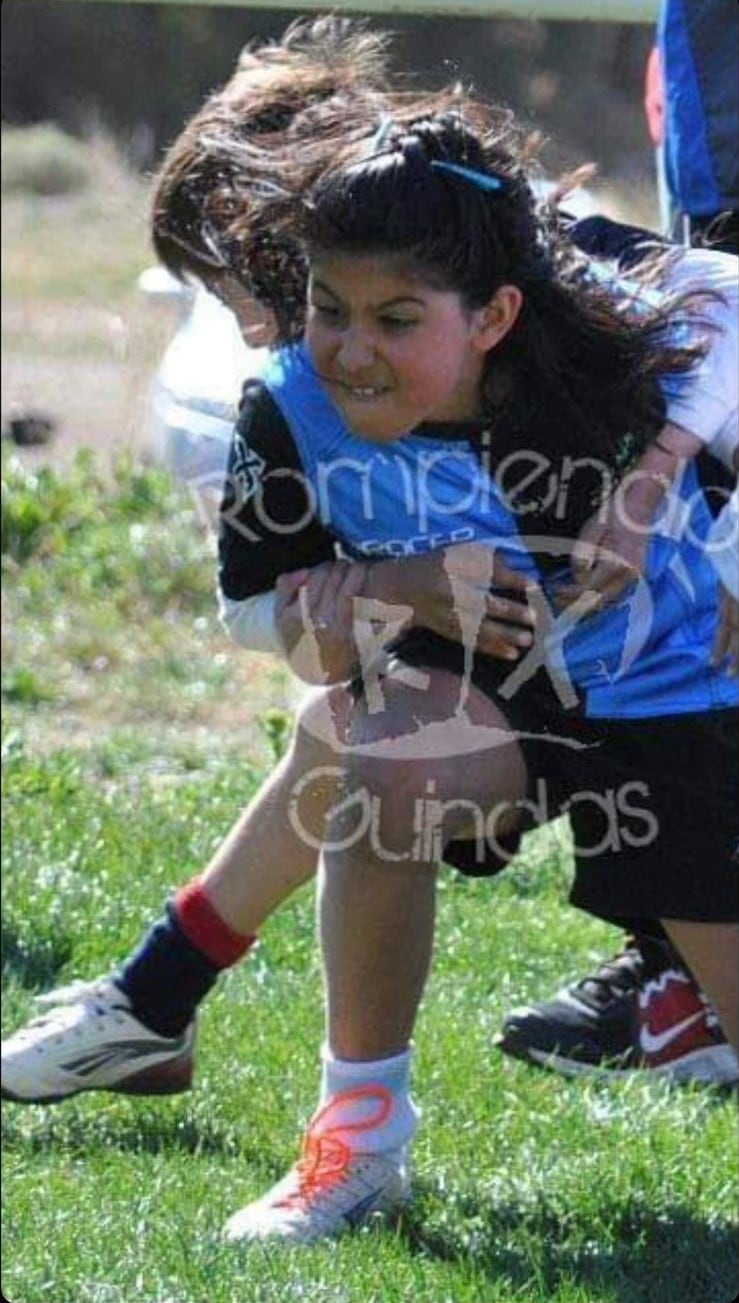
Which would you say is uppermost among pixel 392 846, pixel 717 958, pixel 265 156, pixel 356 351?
pixel 265 156

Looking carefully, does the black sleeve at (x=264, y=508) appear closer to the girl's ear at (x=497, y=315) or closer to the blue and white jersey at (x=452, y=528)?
the blue and white jersey at (x=452, y=528)

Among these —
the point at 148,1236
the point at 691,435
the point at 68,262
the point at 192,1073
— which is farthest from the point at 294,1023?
the point at 68,262

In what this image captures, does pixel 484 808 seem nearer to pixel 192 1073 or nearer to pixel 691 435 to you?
pixel 691 435

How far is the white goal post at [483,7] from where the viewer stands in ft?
10.8

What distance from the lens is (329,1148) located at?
3.20 meters

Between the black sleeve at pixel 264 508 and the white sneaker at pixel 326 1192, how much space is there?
640 millimetres

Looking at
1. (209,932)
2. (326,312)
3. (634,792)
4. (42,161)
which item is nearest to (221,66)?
(326,312)

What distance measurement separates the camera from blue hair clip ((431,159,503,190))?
2.96 meters

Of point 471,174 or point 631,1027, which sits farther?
point 631,1027

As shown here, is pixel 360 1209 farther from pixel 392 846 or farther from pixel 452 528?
pixel 452 528

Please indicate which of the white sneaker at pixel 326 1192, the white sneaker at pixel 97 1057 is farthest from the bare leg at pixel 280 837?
the white sneaker at pixel 326 1192

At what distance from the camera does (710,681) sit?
3.19 metres

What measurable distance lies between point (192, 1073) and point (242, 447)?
2.92ft

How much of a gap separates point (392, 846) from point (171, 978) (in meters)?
0.67
